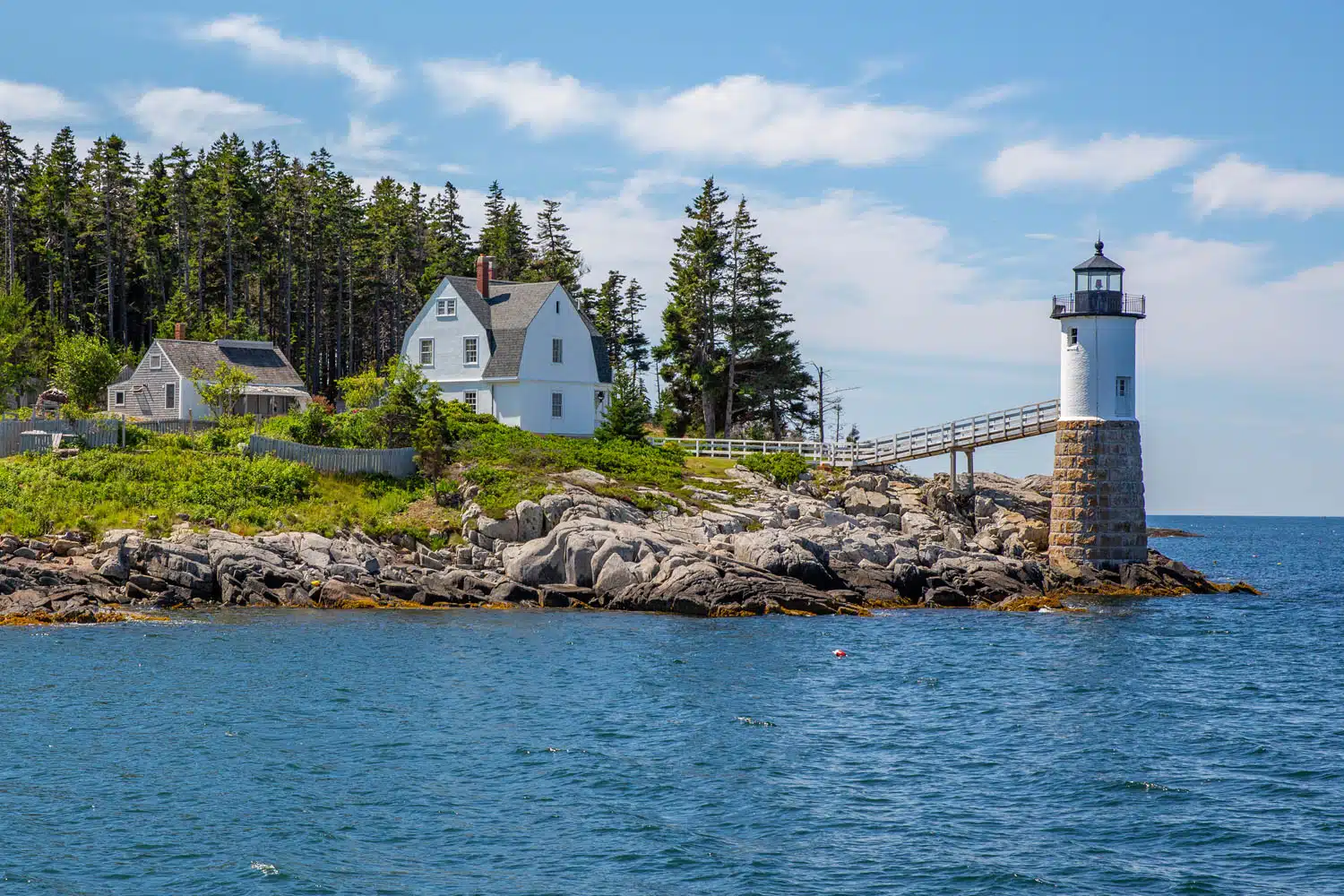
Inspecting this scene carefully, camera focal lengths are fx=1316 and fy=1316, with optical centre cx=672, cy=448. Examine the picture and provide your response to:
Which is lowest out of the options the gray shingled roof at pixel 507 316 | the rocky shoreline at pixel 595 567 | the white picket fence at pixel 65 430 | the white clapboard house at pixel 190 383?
the rocky shoreline at pixel 595 567

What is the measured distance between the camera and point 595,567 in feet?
148

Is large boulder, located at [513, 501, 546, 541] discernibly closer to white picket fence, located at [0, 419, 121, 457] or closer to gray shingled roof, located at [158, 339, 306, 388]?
white picket fence, located at [0, 419, 121, 457]

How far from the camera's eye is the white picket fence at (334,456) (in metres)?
52.2

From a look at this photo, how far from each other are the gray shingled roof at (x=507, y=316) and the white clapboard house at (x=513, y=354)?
0.15 ft

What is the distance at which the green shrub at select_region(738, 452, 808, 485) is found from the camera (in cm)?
5738

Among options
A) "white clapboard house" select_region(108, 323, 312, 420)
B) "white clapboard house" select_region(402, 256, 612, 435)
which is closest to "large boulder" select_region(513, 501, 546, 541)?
"white clapboard house" select_region(402, 256, 612, 435)

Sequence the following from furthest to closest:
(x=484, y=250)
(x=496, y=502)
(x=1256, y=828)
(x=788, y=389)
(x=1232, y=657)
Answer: (x=484, y=250), (x=788, y=389), (x=496, y=502), (x=1232, y=657), (x=1256, y=828)

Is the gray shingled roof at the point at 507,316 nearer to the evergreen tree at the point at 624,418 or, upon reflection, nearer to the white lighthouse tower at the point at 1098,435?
the evergreen tree at the point at 624,418

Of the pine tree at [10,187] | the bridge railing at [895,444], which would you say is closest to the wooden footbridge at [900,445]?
the bridge railing at [895,444]

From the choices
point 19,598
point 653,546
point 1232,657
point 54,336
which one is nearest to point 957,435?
point 653,546

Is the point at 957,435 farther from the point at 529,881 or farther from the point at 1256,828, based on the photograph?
the point at 529,881

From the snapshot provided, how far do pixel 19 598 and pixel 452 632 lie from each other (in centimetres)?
1330

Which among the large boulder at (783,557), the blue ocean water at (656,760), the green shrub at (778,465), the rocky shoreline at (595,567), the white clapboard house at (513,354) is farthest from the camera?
the white clapboard house at (513,354)

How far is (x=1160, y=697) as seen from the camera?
31.2m
